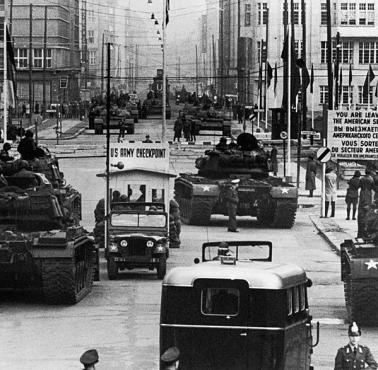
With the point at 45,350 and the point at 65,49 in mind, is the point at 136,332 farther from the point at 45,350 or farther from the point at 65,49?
the point at 65,49

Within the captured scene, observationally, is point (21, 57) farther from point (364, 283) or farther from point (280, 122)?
point (364, 283)

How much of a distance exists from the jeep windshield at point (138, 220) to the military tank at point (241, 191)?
1157 cm

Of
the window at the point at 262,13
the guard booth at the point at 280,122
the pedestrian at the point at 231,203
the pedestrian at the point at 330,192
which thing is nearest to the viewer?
the pedestrian at the point at 231,203

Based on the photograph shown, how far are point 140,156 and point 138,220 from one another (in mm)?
5641

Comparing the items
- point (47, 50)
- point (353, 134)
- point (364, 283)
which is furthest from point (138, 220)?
point (47, 50)

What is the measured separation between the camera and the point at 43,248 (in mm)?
25859

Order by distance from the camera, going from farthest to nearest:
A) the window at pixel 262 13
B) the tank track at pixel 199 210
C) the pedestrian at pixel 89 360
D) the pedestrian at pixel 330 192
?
the window at pixel 262 13 < the pedestrian at pixel 330 192 < the tank track at pixel 199 210 < the pedestrian at pixel 89 360

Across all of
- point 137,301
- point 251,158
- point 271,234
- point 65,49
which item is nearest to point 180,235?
point 271,234

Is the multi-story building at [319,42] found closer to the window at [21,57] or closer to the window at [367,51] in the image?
the window at [367,51]

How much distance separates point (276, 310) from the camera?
17.1 m

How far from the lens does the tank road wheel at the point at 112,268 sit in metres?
29.3

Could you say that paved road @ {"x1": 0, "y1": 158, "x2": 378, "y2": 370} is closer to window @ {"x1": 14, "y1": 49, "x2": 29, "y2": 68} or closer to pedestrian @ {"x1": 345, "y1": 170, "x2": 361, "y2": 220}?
pedestrian @ {"x1": 345, "y1": 170, "x2": 361, "y2": 220}

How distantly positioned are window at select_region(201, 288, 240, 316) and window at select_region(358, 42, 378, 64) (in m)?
111

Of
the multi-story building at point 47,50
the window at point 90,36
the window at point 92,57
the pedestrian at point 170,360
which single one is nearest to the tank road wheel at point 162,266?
the pedestrian at point 170,360
